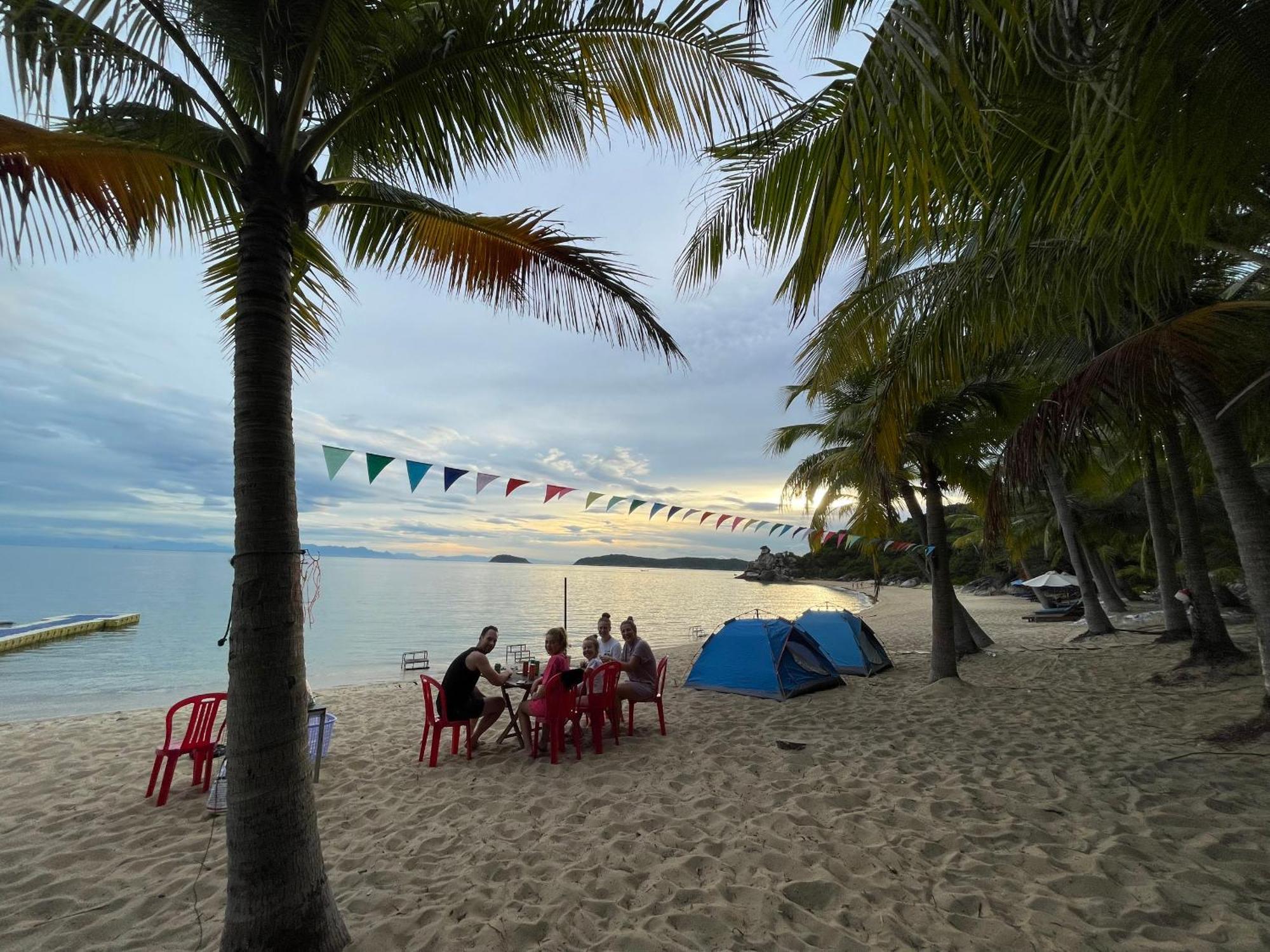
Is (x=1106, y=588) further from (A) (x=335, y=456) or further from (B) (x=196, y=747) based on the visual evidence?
(B) (x=196, y=747)

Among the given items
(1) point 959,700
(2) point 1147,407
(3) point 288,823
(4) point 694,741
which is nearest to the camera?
(3) point 288,823

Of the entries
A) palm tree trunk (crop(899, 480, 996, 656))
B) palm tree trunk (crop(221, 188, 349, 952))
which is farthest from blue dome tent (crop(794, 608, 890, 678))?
palm tree trunk (crop(221, 188, 349, 952))

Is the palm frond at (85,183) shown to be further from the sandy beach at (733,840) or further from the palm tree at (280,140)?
the sandy beach at (733,840)

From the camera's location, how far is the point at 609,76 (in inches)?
121

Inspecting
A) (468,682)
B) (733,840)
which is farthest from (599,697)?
(733,840)

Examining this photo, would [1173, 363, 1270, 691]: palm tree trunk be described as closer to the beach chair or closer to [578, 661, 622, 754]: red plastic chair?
[578, 661, 622, 754]: red plastic chair

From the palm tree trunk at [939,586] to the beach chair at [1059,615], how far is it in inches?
601

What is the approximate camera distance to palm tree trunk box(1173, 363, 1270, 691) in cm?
493

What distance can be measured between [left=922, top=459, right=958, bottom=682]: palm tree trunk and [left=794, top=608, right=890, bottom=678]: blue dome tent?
1275mm

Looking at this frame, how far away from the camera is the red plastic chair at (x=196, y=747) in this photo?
4.50 metres

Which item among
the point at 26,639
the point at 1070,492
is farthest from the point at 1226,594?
the point at 26,639

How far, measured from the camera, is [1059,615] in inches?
806

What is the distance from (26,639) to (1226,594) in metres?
37.3

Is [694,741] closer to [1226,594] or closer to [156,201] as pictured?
[156,201]
